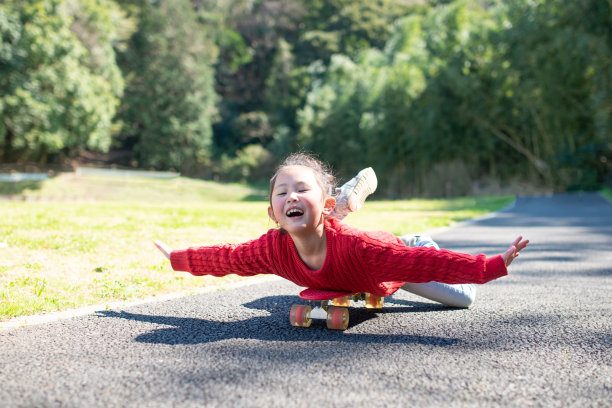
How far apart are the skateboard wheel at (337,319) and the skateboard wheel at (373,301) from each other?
1.57ft

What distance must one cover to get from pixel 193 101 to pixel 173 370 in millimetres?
43183

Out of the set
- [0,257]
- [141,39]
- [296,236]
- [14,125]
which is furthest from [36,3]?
[296,236]

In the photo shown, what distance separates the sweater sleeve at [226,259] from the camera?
132 inches

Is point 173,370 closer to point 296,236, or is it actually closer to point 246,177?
point 296,236

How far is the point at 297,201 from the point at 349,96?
3549 centimetres

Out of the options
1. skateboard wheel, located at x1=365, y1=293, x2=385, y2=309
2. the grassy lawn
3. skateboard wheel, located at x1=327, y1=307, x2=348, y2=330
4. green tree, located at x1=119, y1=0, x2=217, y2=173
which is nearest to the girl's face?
the grassy lawn

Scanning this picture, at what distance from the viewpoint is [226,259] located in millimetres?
3377

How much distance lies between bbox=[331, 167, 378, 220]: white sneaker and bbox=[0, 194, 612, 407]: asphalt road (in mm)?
683

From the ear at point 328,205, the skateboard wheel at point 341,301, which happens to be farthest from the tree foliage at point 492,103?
the ear at point 328,205

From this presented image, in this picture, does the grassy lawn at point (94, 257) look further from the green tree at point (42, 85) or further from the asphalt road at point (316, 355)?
the green tree at point (42, 85)

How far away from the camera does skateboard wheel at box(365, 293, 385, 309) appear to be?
12.0 feet

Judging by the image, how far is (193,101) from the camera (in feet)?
144

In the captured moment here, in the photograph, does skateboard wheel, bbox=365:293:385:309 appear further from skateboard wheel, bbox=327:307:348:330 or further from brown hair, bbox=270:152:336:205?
brown hair, bbox=270:152:336:205

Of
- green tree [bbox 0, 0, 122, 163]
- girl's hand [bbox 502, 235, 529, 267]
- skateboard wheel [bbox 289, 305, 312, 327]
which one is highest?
green tree [bbox 0, 0, 122, 163]
